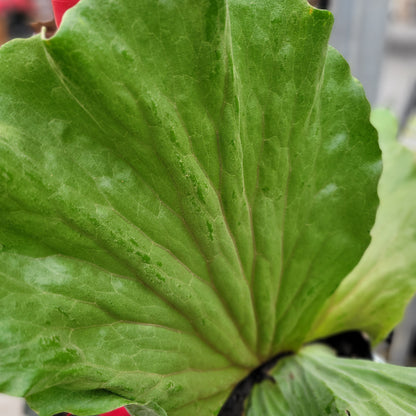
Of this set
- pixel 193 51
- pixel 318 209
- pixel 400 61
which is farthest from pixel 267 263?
pixel 400 61

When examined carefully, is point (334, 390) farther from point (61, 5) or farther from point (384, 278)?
point (61, 5)

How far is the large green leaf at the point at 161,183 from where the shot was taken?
0.84ft

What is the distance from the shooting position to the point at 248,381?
405 millimetres

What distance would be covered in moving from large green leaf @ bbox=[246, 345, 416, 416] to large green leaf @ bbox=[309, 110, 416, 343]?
0.07 meters

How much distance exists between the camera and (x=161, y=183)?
0.29 meters

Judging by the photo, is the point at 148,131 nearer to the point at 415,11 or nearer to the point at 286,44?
the point at 286,44

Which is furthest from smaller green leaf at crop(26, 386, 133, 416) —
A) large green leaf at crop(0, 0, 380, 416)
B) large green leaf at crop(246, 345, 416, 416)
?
large green leaf at crop(246, 345, 416, 416)

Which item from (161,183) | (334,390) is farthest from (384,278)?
(161,183)

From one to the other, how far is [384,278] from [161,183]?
28 centimetres

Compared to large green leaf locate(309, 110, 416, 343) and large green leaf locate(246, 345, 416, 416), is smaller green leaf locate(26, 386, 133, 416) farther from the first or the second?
large green leaf locate(309, 110, 416, 343)

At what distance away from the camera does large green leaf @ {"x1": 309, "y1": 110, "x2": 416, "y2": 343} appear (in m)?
0.47

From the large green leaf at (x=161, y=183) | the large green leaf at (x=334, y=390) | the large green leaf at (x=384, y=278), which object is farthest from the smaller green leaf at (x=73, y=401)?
the large green leaf at (x=384, y=278)

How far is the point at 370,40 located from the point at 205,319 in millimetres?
623

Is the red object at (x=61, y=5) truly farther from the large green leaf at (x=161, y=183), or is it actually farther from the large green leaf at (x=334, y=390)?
the large green leaf at (x=334, y=390)
